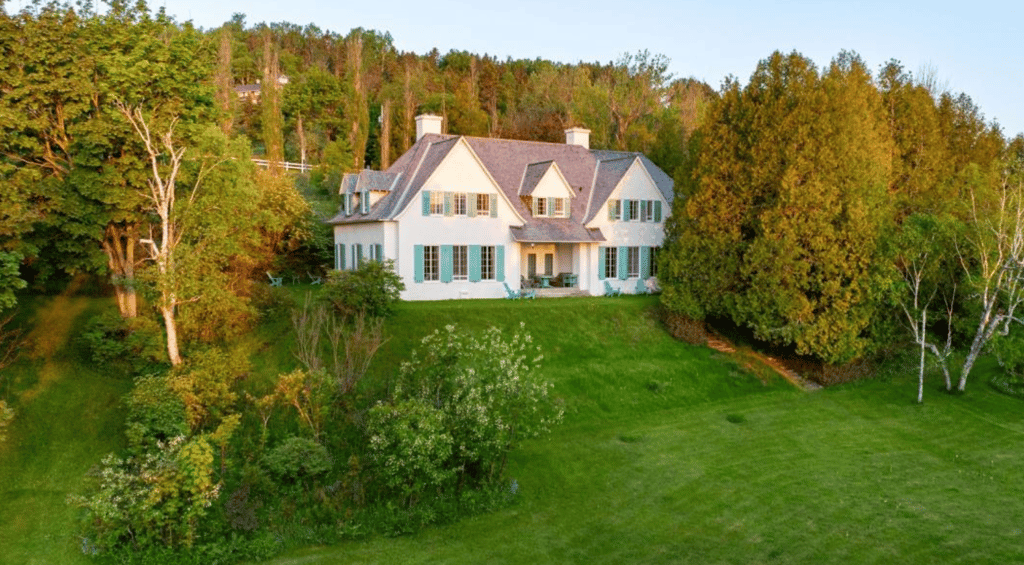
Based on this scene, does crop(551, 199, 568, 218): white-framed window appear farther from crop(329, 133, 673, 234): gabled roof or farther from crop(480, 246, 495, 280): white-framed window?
crop(480, 246, 495, 280): white-framed window

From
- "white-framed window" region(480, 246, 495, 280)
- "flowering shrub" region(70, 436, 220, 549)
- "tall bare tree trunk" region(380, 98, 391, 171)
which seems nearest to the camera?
"flowering shrub" region(70, 436, 220, 549)

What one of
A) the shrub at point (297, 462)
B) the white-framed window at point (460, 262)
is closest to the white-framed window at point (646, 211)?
the white-framed window at point (460, 262)

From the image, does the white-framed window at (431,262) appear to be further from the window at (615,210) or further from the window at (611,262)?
the window at (615,210)

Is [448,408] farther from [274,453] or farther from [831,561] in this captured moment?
[831,561]

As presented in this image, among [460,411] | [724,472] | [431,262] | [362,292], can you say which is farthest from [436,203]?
[724,472]

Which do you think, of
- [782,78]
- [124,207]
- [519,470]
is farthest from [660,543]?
[782,78]

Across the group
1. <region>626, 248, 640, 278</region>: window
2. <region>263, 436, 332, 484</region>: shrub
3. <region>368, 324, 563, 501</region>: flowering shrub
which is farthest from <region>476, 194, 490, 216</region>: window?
<region>263, 436, 332, 484</region>: shrub
